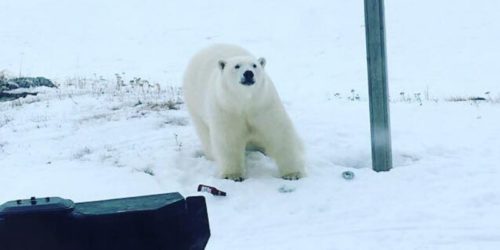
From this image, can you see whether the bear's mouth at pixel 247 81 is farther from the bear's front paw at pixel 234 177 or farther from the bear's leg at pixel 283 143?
the bear's front paw at pixel 234 177

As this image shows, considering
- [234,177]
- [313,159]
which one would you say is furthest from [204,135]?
[313,159]

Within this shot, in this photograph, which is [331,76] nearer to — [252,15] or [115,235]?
[252,15]

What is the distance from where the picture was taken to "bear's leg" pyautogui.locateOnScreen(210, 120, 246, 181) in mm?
5898

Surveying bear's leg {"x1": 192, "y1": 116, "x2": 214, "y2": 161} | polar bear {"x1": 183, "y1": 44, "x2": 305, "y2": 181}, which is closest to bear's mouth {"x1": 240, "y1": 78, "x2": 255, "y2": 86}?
polar bear {"x1": 183, "y1": 44, "x2": 305, "y2": 181}

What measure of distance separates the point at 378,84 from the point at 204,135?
5.74 feet

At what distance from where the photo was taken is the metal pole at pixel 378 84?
561cm

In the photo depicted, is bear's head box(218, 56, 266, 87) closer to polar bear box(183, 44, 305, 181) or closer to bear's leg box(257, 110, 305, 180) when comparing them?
polar bear box(183, 44, 305, 181)

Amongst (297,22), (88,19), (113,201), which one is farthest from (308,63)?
(113,201)

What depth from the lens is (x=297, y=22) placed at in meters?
23.7

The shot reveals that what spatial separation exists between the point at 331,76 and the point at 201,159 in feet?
30.5

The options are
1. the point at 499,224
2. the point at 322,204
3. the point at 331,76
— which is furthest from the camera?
the point at 331,76

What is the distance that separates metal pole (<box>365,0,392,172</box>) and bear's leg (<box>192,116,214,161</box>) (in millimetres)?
1504

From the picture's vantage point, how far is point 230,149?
19.4 ft

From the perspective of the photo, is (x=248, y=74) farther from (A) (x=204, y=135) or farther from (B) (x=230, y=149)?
(A) (x=204, y=135)
